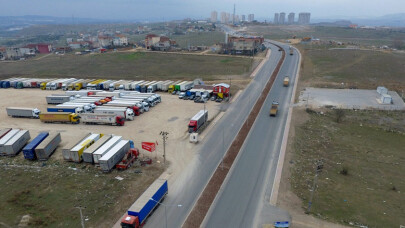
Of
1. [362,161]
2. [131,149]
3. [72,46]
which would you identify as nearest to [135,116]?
[131,149]

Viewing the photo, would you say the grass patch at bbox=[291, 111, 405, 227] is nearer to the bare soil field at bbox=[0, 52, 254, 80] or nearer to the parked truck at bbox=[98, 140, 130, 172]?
the parked truck at bbox=[98, 140, 130, 172]

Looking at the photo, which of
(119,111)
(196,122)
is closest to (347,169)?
(196,122)

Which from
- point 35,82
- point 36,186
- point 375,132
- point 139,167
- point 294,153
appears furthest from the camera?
point 35,82

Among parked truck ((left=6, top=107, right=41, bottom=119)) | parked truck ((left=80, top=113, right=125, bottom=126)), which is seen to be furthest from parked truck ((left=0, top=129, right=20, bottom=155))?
parked truck ((left=6, top=107, right=41, bottom=119))

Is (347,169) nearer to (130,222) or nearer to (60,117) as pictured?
(130,222)

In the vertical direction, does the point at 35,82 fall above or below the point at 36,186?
above

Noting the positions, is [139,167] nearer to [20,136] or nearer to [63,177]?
[63,177]

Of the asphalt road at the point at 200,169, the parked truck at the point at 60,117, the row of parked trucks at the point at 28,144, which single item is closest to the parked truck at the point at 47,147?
the row of parked trucks at the point at 28,144
